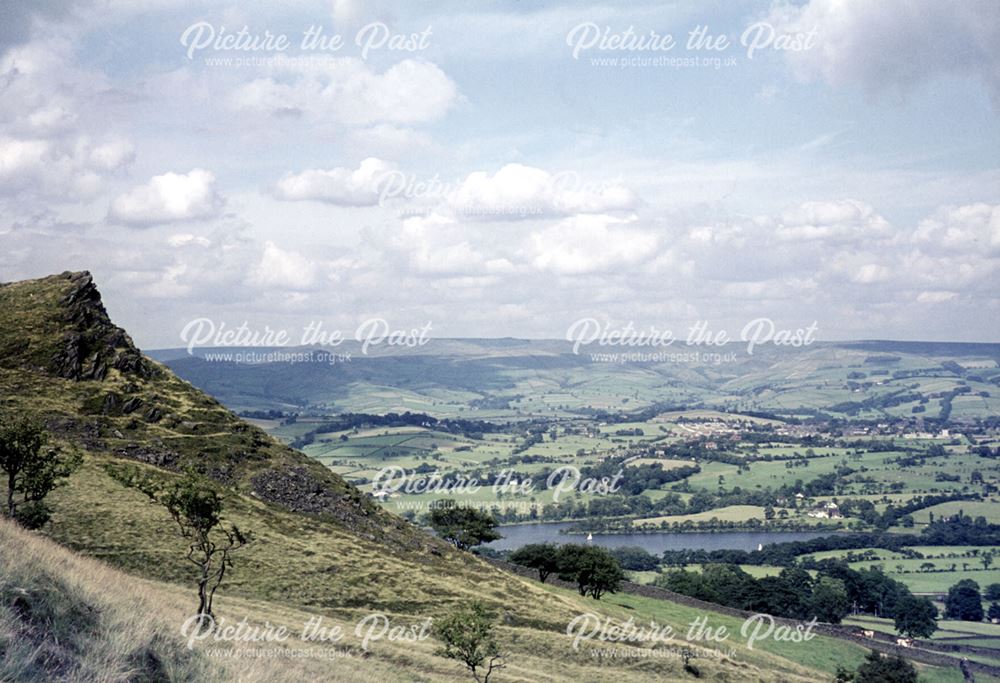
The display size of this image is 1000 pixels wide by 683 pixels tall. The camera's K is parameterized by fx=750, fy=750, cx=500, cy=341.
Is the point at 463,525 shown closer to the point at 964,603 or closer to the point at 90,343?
the point at 90,343

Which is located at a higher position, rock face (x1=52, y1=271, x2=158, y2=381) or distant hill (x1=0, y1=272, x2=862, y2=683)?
rock face (x1=52, y1=271, x2=158, y2=381)

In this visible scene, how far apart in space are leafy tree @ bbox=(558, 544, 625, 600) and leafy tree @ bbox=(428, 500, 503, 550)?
46.9 ft

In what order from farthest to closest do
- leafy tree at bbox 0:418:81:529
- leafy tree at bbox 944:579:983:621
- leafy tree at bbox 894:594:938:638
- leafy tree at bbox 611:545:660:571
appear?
leafy tree at bbox 611:545:660:571, leafy tree at bbox 944:579:983:621, leafy tree at bbox 894:594:938:638, leafy tree at bbox 0:418:81:529

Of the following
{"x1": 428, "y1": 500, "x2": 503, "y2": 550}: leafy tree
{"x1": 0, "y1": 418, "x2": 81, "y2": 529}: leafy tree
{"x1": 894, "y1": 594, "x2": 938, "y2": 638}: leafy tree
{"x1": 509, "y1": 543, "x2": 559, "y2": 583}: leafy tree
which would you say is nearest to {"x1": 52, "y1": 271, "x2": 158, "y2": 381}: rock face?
{"x1": 428, "y1": 500, "x2": 503, "y2": 550}: leafy tree

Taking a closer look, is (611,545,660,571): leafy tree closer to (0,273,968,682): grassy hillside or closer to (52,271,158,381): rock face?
(0,273,968,682): grassy hillside

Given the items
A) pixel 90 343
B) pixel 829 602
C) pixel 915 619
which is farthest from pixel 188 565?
pixel 915 619

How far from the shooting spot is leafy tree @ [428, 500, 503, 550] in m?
104

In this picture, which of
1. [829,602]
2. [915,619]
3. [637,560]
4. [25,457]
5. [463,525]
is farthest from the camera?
[637,560]

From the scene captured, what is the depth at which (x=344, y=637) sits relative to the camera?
42.3 m

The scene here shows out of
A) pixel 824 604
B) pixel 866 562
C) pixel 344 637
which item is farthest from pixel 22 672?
pixel 866 562

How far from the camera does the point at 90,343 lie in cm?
9331

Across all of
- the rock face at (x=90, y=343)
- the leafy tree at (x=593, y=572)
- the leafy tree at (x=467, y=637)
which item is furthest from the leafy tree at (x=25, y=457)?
the leafy tree at (x=593, y=572)

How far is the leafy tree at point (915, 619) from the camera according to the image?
378 ft

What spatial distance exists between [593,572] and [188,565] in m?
50.8
